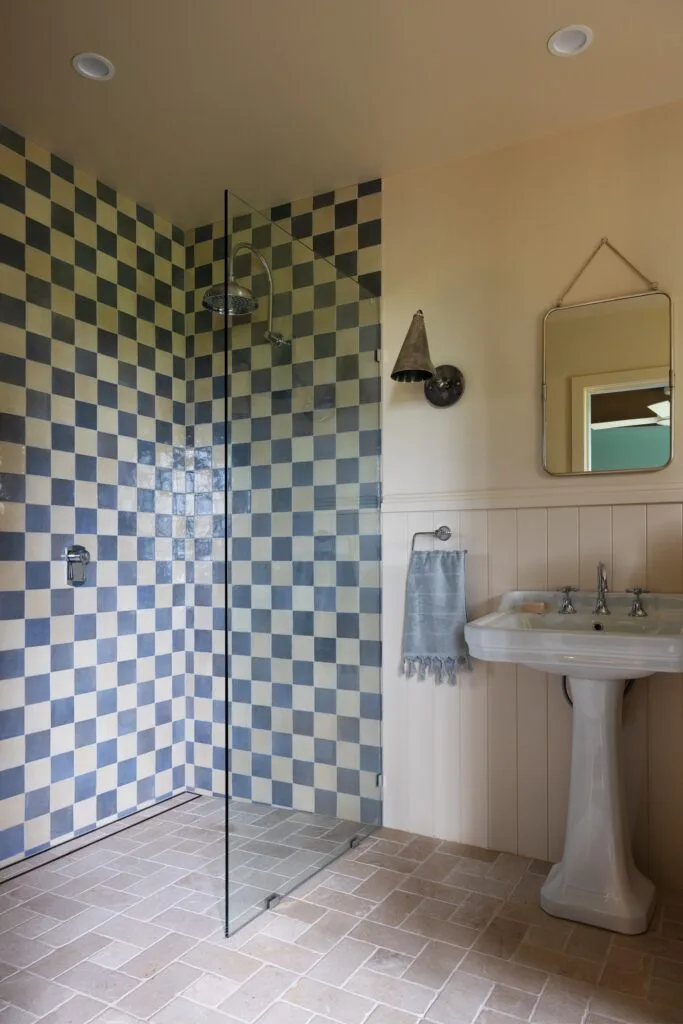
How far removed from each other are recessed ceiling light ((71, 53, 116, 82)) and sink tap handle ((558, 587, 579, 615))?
2205 mm

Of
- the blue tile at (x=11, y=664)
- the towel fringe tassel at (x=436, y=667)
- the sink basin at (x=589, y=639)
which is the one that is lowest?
the towel fringe tassel at (x=436, y=667)

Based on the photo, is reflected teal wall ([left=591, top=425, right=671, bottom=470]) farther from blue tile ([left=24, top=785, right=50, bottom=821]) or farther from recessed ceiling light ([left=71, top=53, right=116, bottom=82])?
blue tile ([left=24, top=785, right=50, bottom=821])

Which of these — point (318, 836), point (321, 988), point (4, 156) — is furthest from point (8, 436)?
point (321, 988)

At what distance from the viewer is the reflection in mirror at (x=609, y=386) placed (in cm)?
232

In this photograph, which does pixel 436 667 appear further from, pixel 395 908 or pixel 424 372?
pixel 424 372

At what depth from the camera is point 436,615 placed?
2.65 m

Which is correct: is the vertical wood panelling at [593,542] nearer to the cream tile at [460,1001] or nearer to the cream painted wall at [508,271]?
the cream painted wall at [508,271]

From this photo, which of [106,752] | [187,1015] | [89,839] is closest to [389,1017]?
[187,1015]

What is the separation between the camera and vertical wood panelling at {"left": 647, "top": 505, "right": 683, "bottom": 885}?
226 cm

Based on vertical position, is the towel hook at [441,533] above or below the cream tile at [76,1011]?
above

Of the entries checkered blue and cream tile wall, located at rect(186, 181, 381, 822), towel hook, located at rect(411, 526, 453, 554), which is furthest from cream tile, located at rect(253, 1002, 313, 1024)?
towel hook, located at rect(411, 526, 453, 554)

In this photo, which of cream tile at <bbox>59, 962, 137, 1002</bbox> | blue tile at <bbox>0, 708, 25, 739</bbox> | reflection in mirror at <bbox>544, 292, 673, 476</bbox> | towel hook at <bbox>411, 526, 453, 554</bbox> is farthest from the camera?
towel hook at <bbox>411, 526, 453, 554</bbox>

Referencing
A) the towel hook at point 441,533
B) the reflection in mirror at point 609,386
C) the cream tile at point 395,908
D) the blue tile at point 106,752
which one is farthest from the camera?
the blue tile at point 106,752

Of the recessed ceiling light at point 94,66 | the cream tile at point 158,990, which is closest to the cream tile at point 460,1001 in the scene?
the cream tile at point 158,990
